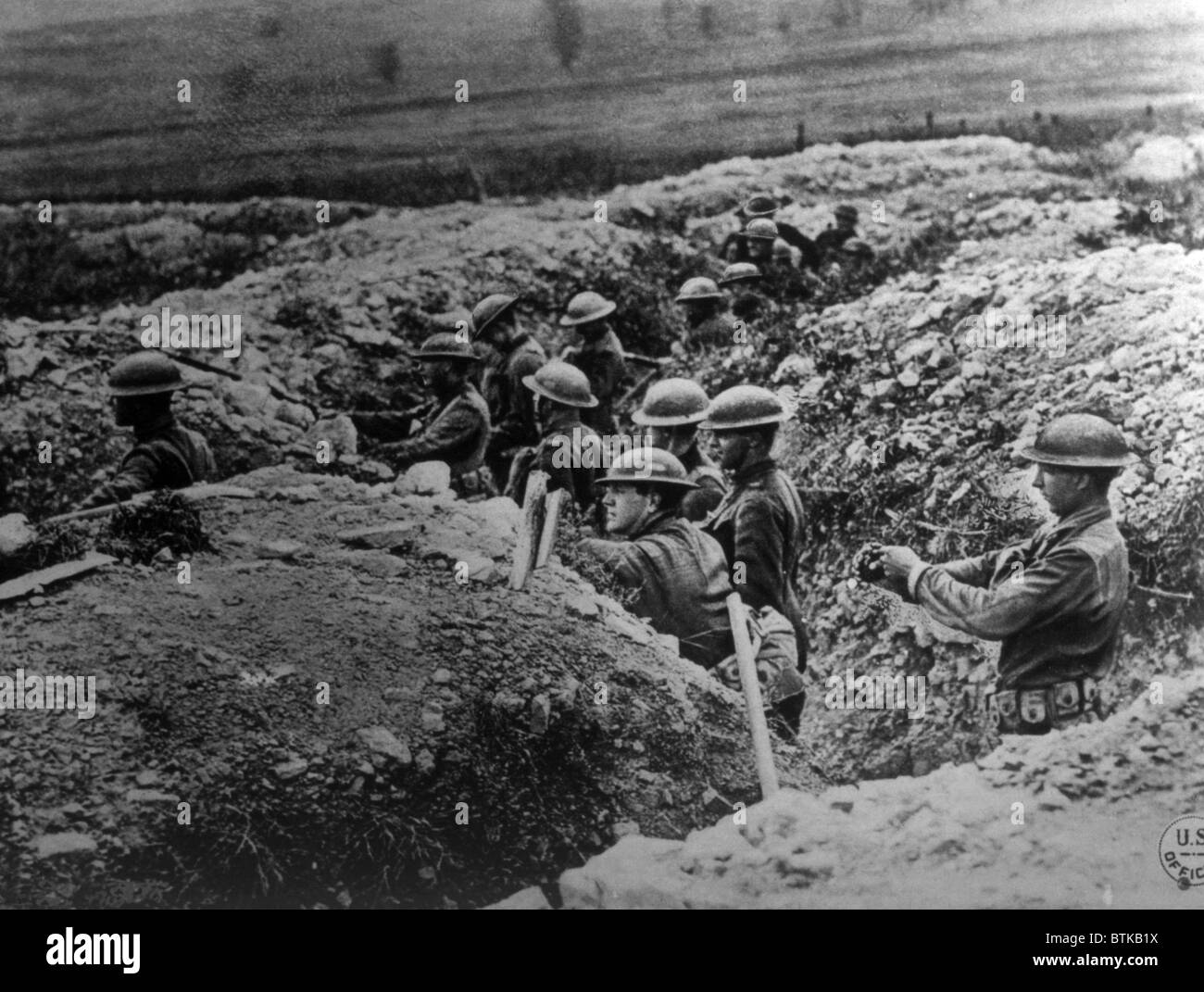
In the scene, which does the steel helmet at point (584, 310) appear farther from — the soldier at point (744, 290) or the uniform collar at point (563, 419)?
the soldier at point (744, 290)

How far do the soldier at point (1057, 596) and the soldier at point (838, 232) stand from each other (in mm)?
1947

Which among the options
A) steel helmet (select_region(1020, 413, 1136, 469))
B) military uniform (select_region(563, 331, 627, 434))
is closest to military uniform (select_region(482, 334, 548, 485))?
military uniform (select_region(563, 331, 627, 434))

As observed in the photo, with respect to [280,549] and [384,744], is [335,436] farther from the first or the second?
[384,744]

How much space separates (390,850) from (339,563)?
1.71 meters

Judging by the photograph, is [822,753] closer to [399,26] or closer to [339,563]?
[339,563]

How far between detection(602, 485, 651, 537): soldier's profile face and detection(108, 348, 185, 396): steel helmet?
2.79m

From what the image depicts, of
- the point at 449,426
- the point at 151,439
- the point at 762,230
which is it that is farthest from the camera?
the point at 762,230

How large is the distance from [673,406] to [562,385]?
0.70 meters

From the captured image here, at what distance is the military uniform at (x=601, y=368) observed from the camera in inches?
340

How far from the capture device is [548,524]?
839 centimetres

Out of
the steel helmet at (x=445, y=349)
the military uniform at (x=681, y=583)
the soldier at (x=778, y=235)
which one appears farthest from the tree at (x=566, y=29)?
the military uniform at (x=681, y=583)

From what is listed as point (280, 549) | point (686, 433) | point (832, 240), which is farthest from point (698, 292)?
point (280, 549)

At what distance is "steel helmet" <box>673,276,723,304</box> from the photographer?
8.96 meters

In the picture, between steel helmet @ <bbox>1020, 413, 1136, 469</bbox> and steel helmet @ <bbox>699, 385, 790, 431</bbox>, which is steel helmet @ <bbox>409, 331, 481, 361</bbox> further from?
steel helmet @ <bbox>1020, 413, 1136, 469</bbox>
